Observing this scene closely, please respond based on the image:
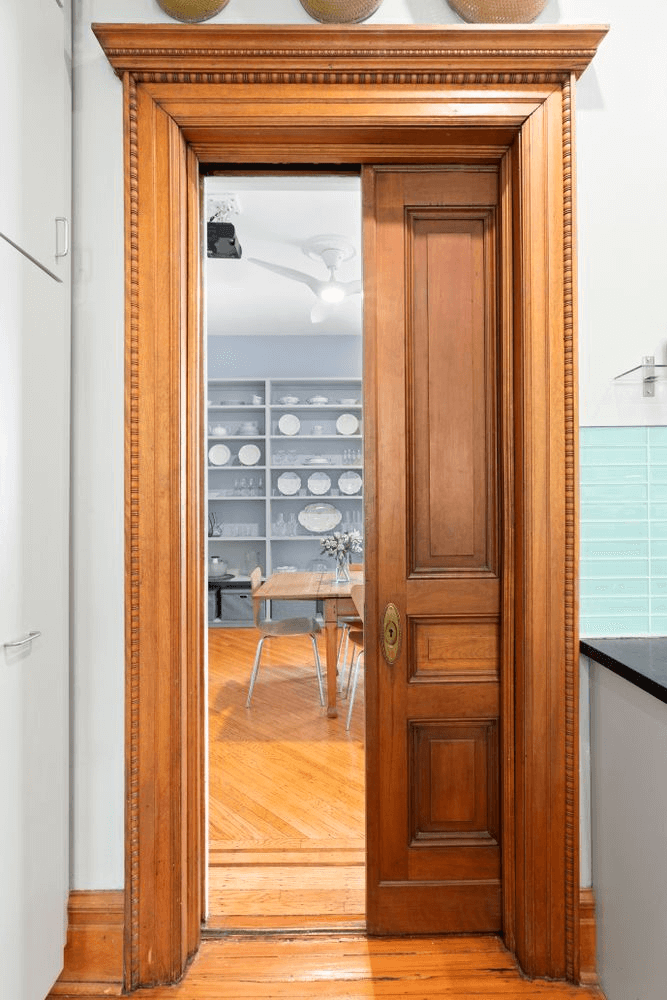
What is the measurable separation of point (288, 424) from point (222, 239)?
344 centimetres

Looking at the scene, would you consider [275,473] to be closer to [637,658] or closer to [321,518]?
[321,518]

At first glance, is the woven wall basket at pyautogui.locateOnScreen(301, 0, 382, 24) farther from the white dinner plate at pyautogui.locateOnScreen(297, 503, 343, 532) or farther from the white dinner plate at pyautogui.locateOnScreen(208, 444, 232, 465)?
the white dinner plate at pyautogui.locateOnScreen(208, 444, 232, 465)

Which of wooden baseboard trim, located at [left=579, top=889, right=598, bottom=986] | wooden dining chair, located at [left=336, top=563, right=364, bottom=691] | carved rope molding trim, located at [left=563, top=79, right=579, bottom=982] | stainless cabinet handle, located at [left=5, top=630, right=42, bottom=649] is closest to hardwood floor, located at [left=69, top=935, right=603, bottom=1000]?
wooden baseboard trim, located at [left=579, top=889, right=598, bottom=986]

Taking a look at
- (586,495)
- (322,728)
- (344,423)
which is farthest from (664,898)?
(344,423)

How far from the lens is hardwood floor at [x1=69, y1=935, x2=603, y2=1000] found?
65.0 inches

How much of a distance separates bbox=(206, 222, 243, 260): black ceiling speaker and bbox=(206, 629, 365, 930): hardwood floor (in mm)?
2759

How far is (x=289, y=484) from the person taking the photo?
7.00 m

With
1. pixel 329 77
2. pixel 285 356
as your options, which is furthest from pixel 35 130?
pixel 285 356

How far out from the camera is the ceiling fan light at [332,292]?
15.0ft

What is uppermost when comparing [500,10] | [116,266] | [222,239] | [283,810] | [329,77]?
[222,239]

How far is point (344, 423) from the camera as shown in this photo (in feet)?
22.9

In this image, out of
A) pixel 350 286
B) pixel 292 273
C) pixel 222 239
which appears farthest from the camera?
pixel 350 286

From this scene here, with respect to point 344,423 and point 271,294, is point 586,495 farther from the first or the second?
point 344,423

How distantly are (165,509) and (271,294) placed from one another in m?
4.38
